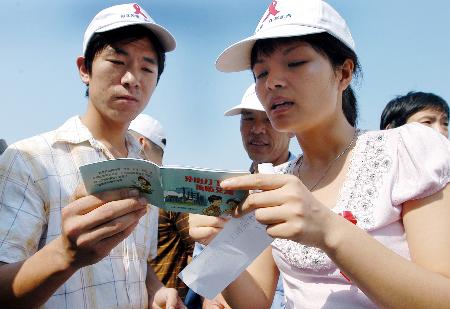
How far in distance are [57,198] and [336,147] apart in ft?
4.43

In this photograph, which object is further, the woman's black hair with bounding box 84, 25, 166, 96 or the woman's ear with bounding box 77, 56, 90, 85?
the woman's ear with bounding box 77, 56, 90, 85

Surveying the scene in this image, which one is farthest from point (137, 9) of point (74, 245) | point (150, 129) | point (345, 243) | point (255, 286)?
point (150, 129)

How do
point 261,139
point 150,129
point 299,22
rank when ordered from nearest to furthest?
point 299,22
point 261,139
point 150,129

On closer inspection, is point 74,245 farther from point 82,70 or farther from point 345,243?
point 82,70

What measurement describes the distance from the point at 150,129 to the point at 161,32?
2506 millimetres

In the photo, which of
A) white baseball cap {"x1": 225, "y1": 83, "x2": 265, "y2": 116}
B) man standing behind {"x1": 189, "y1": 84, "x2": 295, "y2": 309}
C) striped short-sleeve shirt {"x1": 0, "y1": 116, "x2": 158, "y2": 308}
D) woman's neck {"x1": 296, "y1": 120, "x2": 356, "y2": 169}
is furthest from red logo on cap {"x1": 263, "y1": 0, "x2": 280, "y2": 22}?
white baseball cap {"x1": 225, "y1": 83, "x2": 265, "y2": 116}

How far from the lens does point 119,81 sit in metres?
2.51

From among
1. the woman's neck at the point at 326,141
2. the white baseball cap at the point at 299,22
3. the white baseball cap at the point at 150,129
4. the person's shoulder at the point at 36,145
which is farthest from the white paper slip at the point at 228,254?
the white baseball cap at the point at 150,129

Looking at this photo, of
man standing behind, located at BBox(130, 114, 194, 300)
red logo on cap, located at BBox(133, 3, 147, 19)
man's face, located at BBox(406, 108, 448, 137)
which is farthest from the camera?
man's face, located at BBox(406, 108, 448, 137)

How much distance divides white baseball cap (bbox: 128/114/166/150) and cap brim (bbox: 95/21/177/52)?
87.8 inches

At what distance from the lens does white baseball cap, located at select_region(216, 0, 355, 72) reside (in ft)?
6.32

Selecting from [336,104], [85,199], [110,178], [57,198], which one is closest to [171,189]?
[110,178]

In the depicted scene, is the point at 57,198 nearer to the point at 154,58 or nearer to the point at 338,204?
the point at 154,58

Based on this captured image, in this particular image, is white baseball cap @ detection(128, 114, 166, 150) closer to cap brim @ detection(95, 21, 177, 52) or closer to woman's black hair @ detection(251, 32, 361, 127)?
cap brim @ detection(95, 21, 177, 52)
